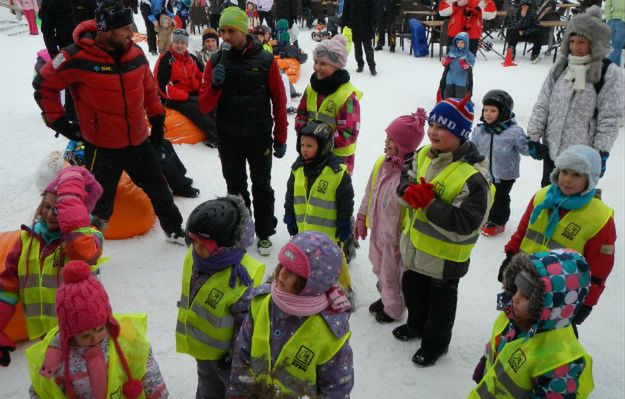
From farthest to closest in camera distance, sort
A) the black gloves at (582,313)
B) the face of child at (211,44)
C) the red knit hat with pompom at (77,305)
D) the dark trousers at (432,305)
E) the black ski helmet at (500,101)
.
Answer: the face of child at (211,44) < the black ski helmet at (500,101) < the dark trousers at (432,305) < the black gloves at (582,313) < the red knit hat with pompom at (77,305)

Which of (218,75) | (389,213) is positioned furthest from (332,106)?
(389,213)

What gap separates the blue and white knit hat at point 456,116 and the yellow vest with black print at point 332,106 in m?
1.57

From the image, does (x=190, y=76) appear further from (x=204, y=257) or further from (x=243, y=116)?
(x=204, y=257)

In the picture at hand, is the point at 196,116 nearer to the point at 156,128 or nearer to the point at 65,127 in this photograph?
the point at 156,128

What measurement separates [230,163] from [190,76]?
299 centimetres

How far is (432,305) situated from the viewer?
302 cm

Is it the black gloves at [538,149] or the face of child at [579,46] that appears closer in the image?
the face of child at [579,46]

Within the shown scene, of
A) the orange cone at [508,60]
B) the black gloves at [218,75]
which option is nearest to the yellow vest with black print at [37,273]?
the black gloves at [218,75]

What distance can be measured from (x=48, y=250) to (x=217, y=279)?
1009 mm

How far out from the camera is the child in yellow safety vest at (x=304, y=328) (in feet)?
6.38

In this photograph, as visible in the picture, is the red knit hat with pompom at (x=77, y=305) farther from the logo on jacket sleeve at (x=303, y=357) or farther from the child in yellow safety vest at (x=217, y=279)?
the logo on jacket sleeve at (x=303, y=357)

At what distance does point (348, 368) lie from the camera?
205 centimetres

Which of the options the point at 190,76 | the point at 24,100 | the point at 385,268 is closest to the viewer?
the point at 385,268

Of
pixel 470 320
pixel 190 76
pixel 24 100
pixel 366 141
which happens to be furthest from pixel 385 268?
pixel 24 100
